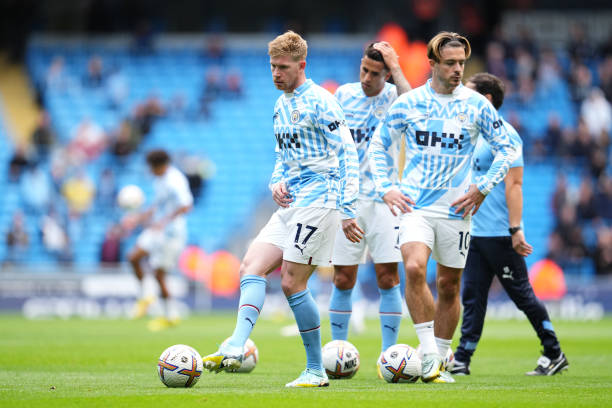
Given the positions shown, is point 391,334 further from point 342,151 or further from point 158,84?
point 158,84

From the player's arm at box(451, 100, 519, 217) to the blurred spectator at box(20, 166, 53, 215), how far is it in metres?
18.7

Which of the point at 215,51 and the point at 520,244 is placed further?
the point at 215,51

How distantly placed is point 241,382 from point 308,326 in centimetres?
91

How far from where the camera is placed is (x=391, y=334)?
9.12 meters

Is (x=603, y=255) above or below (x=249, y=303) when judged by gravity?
below

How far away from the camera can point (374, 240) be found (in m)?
9.12

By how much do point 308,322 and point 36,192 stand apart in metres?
19.1

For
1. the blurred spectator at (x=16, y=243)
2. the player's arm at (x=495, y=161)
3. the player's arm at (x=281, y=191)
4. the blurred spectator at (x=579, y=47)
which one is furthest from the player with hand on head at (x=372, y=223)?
the blurred spectator at (x=579, y=47)

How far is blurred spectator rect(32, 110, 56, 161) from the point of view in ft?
89.1

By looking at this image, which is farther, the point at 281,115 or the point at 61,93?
the point at 61,93

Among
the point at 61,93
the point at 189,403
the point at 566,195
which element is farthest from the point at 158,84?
the point at 189,403

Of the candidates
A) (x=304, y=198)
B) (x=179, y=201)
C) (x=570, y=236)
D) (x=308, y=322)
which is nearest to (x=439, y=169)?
(x=304, y=198)

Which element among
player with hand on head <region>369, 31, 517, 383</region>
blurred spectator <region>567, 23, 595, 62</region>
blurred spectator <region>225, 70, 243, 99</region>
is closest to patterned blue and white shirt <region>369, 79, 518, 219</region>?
player with hand on head <region>369, 31, 517, 383</region>

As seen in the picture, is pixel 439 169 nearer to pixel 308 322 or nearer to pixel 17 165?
pixel 308 322
